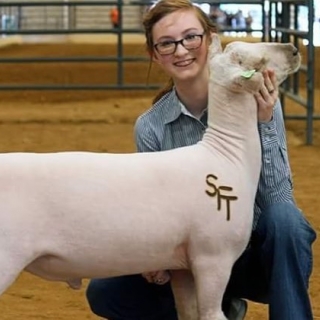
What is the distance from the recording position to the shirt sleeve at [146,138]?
3172mm

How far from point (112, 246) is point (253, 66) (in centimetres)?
64

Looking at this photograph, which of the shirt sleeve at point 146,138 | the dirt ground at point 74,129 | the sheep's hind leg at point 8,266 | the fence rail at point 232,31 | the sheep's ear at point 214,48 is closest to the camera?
the sheep's hind leg at point 8,266

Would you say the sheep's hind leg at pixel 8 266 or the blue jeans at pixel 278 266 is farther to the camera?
the blue jeans at pixel 278 266

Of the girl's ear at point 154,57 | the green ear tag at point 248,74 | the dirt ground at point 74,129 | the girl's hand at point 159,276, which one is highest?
the girl's ear at point 154,57

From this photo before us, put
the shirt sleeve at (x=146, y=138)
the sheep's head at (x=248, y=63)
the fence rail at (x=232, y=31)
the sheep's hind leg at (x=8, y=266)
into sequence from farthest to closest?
the fence rail at (x=232, y=31)
the shirt sleeve at (x=146, y=138)
the sheep's head at (x=248, y=63)
the sheep's hind leg at (x=8, y=266)

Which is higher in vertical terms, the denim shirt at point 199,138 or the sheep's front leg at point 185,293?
the denim shirt at point 199,138

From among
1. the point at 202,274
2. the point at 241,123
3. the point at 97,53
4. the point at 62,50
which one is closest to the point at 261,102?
the point at 241,123

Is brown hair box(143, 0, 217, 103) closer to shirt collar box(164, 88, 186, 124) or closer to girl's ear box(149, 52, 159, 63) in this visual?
girl's ear box(149, 52, 159, 63)

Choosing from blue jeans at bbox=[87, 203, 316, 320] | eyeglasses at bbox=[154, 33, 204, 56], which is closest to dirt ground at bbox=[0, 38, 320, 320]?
blue jeans at bbox=[87, 203, 316, 320]

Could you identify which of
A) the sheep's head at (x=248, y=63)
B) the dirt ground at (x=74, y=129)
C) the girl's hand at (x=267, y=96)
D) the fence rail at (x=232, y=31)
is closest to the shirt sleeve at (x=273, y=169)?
the girl's hand at (x=267, y=96)

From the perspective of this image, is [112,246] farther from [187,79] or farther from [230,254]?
[187,79]

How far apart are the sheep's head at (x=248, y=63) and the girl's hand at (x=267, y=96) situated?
0.02 metres

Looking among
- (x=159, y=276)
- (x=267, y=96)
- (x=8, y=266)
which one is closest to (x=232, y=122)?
(x=267, y=96)

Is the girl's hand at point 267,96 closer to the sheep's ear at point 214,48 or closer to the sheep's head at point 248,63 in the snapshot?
the sheep's head at point 248,63
